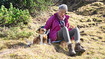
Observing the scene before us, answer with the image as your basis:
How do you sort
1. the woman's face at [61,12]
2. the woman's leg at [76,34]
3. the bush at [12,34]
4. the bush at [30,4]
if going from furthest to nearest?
the bush at [30,4]
the bush at [12,34]
the woman's face at [61,12]
the woman's leg at [76,34]

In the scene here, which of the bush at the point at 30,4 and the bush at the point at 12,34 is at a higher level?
the bush at the point at 30,4

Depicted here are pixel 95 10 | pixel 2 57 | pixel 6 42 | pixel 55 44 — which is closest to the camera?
pixel 2 57

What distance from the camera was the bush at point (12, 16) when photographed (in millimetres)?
4481

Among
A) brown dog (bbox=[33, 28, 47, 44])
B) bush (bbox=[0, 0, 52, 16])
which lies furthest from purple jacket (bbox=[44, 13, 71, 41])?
bush (bbox=[0, 0, 52, 16])

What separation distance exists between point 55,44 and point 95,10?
6.93m

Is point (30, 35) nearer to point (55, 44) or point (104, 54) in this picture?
point (55, 44)

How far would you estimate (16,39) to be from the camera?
4.33 m

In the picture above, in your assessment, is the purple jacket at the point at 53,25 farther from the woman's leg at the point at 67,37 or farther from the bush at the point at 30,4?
the bush at the point at 30,4

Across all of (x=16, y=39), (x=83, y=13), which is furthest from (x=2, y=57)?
(x=83, y=13)

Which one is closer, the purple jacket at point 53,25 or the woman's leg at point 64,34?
the woman's leg at point 64,34

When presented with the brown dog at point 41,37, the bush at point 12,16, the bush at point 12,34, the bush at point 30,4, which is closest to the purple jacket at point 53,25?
the brown dog at point 41,37

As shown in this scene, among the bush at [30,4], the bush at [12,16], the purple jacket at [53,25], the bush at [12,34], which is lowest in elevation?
the bush at [12,34]

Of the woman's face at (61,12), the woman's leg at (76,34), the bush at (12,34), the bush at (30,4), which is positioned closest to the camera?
the woman's leg at (76,34)

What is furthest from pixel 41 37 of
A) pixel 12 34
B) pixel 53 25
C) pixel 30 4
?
pixel 30 4
